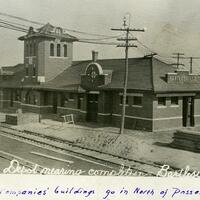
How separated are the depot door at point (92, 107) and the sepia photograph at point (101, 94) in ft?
0.22

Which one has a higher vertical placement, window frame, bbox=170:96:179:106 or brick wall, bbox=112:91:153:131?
window frame, bbox=170:96:179:106

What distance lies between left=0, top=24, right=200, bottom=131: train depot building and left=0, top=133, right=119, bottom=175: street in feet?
22.2

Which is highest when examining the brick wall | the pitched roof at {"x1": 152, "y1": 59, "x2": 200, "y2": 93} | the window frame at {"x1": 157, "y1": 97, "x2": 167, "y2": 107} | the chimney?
the chimney

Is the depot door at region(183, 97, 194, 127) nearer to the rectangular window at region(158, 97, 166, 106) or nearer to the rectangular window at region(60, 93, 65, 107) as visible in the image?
the rectangular window at region(158, 97, 166, 106)

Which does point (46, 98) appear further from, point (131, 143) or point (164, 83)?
point (131, 143)

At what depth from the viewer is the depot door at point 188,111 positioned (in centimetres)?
2329

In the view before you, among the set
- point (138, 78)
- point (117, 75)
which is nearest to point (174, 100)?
point (138, 78)

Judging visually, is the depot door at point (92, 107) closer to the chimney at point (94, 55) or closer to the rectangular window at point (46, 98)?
the chimney at point (94, 55)

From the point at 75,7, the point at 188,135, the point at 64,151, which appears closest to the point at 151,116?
the point at 188,135

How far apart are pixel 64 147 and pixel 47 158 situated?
7.80 ft

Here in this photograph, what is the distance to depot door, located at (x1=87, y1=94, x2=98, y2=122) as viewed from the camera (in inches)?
989

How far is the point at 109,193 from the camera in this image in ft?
31.0
